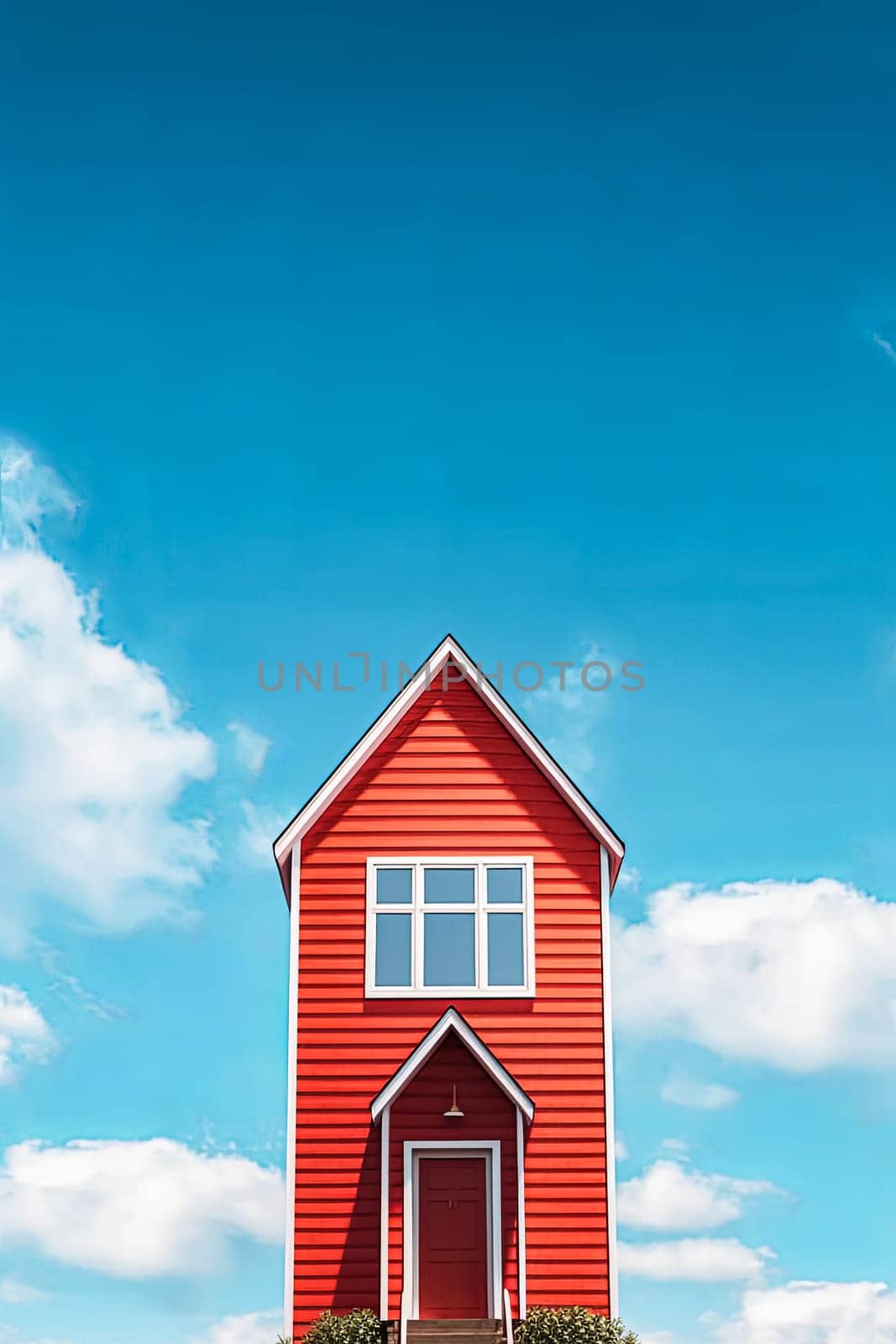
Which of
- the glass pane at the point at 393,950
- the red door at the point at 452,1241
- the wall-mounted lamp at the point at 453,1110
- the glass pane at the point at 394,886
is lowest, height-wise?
the red door at the point at 452,1241

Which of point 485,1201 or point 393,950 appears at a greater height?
point 393,950

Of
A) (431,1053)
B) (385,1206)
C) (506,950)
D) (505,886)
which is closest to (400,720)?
(505,886)

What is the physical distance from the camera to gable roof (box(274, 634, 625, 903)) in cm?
2203

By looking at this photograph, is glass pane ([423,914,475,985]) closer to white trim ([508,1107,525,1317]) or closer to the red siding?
the red siding

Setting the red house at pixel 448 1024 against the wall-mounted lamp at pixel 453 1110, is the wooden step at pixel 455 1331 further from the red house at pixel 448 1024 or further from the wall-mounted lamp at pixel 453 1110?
the wall-mounted lamp at pixel 453 1110

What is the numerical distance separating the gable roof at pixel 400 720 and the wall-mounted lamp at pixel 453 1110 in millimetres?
3809

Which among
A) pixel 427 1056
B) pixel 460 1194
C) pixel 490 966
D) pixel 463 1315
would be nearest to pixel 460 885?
pixel 490 966

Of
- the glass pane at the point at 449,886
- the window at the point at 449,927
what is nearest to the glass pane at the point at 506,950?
the window at the point at 449,927

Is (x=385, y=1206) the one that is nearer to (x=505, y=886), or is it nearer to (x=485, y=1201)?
(x=485, y=1201)

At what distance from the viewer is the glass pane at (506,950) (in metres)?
21.5

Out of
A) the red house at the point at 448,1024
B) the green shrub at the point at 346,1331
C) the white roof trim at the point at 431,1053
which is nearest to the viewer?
the green shrub at the point at 346,1331

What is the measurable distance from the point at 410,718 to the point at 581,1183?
22.9 feet

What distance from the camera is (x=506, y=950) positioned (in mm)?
21688

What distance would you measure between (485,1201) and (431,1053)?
2.11 metres
